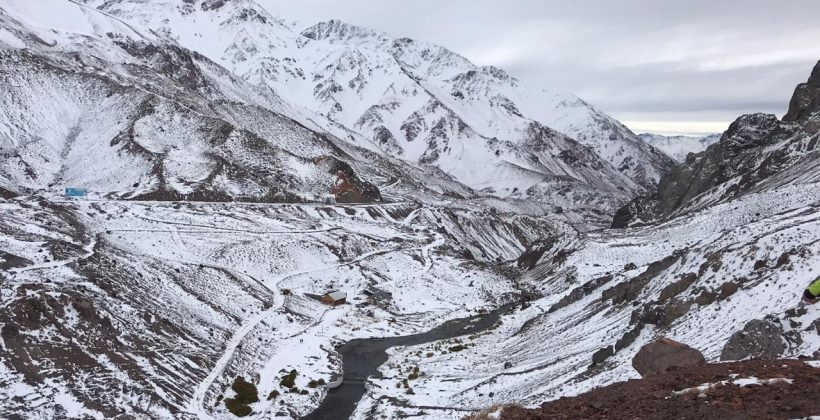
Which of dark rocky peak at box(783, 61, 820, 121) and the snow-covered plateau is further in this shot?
dark rocky peak at box(783, 61, 820, 121)

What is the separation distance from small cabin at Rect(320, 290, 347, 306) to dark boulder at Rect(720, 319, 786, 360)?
4961 cm

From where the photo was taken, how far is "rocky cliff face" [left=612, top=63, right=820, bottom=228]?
8206 cm

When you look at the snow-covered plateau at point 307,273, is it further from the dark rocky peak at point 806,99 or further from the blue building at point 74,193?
the blue building at point 74,193

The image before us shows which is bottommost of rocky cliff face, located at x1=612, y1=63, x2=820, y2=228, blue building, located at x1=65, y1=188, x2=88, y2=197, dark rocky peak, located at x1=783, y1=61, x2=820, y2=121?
rocky cliff face, located at x1=612, y1=63, x2=820, y2=228

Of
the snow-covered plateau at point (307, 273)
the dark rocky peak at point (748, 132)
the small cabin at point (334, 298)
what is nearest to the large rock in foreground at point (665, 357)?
the snow-covered plateau at point (307, 273)

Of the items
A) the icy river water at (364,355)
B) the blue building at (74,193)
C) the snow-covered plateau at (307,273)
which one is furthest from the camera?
the blue building at (74,193)

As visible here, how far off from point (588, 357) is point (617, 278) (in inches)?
927

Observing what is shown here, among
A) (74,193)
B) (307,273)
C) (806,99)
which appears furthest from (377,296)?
(806,99)

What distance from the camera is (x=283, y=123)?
179375 millimetres

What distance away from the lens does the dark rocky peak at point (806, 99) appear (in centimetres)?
9956

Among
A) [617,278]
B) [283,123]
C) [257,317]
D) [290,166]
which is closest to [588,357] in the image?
[617,278]

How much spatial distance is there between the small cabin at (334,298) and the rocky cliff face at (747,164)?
5736 cm

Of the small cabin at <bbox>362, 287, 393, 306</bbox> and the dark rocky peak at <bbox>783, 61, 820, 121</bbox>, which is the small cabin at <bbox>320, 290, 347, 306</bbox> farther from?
the dark rocky peak at <bbox>783, 61, 820, 121</bbox>

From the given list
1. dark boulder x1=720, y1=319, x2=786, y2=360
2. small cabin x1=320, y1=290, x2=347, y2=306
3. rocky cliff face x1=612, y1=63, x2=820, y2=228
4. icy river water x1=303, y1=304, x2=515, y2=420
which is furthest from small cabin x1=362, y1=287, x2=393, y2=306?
rocky cliff face x1=612, y1=63, x2=820, y2=228
